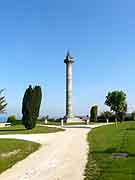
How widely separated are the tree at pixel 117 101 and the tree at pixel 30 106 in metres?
21.8

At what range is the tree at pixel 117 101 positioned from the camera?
59.4 m

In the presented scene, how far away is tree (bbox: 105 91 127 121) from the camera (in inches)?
2340

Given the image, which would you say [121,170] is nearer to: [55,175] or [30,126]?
[55,175]

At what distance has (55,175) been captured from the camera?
11.7 meters

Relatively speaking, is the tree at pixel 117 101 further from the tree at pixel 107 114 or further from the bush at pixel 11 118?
the bush at pixel 11 118

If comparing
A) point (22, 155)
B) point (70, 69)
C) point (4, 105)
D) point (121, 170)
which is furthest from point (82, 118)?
point (121, 170)

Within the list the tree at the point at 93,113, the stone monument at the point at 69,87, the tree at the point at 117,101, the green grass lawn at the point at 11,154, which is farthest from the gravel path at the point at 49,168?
the tree at the point at 93,113

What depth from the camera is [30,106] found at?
4094 centimetres

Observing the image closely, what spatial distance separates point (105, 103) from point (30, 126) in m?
23.9

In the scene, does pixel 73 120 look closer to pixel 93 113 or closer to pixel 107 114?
pixel 93 113

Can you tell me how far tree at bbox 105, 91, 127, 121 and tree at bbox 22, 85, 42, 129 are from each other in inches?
857

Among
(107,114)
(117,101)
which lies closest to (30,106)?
(117,101)

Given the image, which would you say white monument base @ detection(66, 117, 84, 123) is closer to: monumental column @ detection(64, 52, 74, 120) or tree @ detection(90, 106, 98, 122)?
monumental column @ detection(64, 52, 74, 120)

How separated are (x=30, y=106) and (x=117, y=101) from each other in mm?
22994
